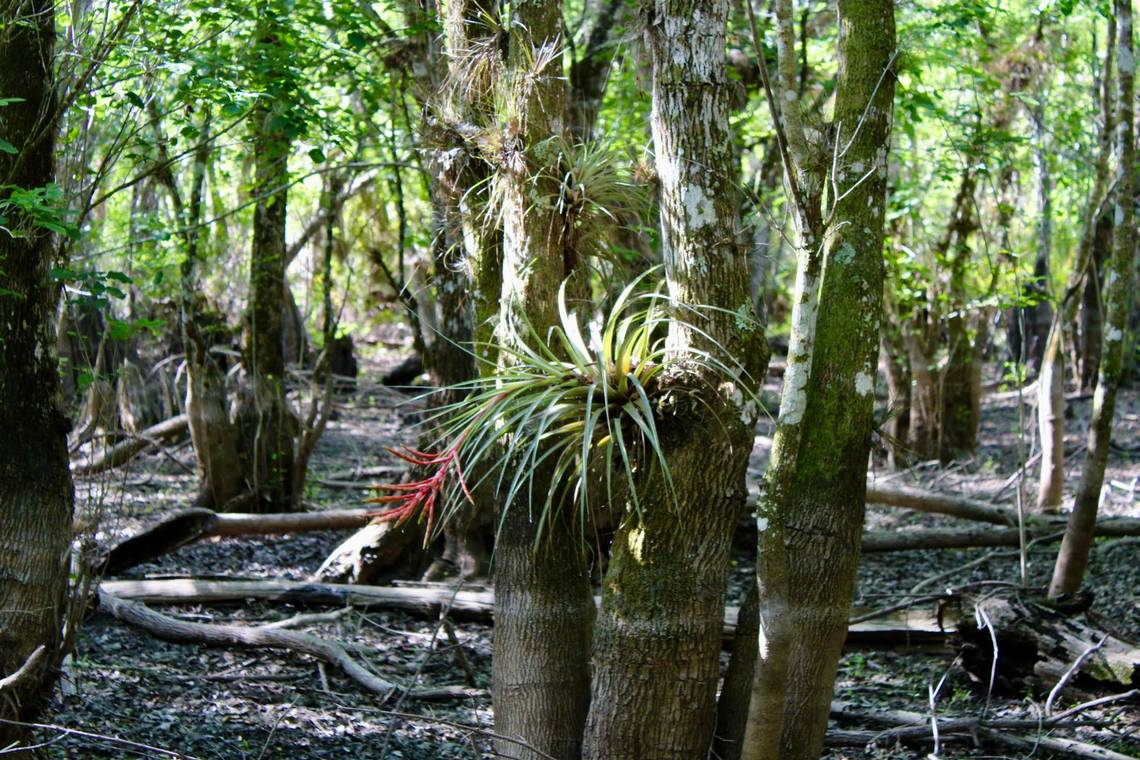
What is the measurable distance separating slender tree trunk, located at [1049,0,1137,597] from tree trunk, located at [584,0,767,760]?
3.03 m

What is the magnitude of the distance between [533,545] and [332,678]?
7.41ft

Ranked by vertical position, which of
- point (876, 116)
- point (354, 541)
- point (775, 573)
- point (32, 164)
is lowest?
point (354, 541)

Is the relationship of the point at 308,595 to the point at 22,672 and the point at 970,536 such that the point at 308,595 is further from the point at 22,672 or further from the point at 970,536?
the point at 970,536

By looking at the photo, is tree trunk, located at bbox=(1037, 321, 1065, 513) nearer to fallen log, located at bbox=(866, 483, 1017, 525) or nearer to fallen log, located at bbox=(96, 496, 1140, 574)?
fallen log, located at bbox=(866, 483, 1017, 525)

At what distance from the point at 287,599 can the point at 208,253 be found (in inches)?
156

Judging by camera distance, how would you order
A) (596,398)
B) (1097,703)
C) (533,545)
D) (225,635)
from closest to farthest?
(596,398) < (533,545) < (1097,703) < (225,635)

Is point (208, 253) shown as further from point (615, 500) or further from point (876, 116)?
point (876, 116)

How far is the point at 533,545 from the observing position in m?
4.59

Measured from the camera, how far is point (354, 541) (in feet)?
25.8

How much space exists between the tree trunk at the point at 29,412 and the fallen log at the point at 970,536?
5.98 m

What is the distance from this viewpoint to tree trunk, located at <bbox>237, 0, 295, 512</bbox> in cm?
907

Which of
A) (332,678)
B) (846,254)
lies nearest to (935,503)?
(332,678)

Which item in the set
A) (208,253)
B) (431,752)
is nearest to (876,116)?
(431,752)

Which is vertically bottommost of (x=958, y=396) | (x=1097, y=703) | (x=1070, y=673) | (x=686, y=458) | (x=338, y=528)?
(x=1097, y=703)
